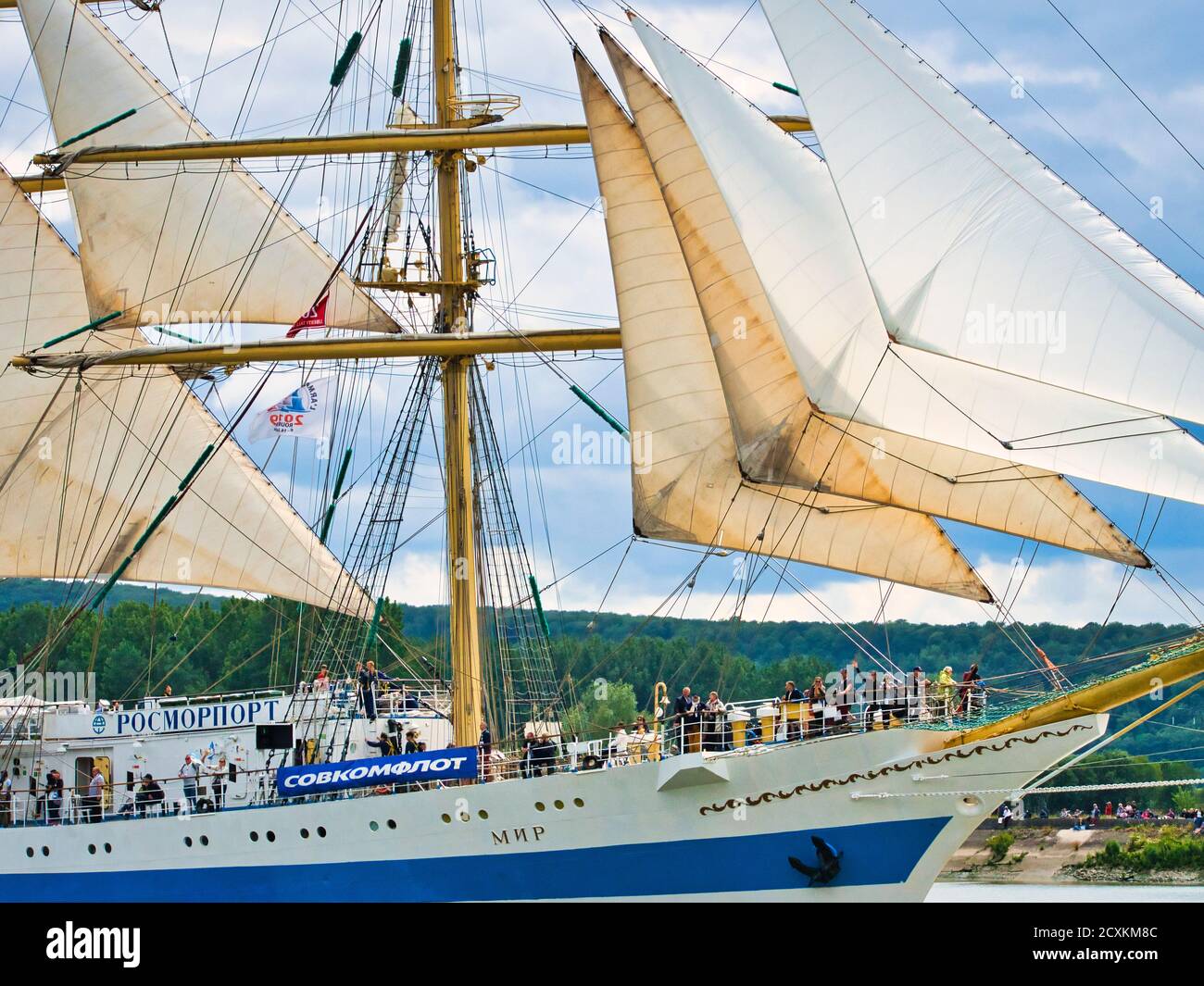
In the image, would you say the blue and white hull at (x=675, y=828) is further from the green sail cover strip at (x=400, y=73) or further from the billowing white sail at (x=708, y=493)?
the green sail cover strip at (x=400, y=73)

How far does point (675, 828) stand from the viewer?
101ft

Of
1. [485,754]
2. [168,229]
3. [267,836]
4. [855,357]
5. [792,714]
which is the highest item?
[168,229]

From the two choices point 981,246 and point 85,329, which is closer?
point 981,246

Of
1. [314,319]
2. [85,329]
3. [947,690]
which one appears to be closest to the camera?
[947,690]

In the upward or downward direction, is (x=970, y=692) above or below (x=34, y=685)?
below

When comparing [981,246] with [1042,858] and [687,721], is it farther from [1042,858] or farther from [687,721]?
[1042,858]

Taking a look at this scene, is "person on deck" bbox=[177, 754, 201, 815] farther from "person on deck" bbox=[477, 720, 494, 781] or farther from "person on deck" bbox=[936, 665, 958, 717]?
"person on deck" bbox=[936, 665, 958, 717]

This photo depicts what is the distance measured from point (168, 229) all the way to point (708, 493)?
1869cm

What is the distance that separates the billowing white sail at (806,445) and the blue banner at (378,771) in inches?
264

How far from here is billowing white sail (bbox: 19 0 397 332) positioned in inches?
1775

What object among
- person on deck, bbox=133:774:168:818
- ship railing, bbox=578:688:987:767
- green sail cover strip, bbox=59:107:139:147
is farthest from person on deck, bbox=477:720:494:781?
green sail cover strip, bbox=59:107:139:147

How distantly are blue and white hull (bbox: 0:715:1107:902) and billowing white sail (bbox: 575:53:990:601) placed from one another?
3966 mm

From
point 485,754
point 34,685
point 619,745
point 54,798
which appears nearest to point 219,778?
point 54,798
